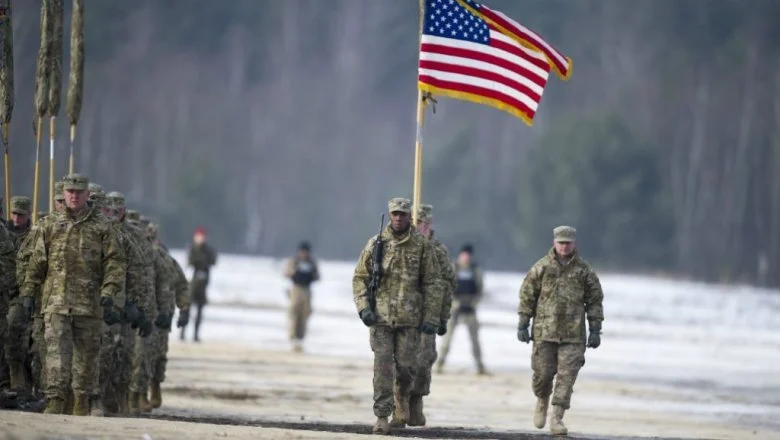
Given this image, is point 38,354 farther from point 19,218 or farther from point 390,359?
point 390,359

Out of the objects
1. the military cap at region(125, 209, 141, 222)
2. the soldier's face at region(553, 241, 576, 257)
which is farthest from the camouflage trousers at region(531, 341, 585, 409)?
the military cap at region(125, 209, 141, 222)

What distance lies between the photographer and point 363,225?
109 meters

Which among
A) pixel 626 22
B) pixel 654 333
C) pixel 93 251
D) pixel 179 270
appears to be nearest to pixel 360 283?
pixel 93 251

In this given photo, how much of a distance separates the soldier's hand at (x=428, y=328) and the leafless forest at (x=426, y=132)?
62899mm

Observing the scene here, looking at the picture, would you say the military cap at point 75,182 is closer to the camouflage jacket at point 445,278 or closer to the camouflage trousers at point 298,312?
the camouflage jacket at point 445,278

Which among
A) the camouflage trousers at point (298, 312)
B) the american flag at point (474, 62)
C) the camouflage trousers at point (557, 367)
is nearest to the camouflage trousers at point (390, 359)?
the camouflage trousers at point (557, 367)

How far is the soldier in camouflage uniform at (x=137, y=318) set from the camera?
17.8 metres

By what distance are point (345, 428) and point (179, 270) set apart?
5.15 metres

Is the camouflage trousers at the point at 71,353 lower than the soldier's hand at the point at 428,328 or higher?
lower

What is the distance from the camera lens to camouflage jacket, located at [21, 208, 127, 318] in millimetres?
16516

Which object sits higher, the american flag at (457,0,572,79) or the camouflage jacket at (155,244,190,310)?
the american flag at (457,0,572,79)

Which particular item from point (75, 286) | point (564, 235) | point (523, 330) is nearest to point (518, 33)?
point (564, 235)

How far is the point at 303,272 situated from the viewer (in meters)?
34.8

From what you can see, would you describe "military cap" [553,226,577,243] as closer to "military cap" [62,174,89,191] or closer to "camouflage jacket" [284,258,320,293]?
"military cap" [62,174,89,191]
